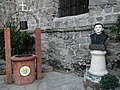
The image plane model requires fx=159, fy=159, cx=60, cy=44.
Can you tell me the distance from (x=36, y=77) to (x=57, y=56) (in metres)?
0.84

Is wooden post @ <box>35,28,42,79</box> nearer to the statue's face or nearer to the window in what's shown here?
the window

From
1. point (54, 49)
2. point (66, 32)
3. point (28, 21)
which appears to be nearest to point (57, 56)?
point (54, 49)

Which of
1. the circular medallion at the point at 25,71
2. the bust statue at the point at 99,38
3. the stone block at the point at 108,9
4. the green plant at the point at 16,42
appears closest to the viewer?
the bust statue at the point at 99,38

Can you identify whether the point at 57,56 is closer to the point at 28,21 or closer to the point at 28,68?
the point at 28,68

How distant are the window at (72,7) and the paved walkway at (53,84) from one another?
1590 mm

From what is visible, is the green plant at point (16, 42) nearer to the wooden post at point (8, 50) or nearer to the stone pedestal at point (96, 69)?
the wooden post at point (8, 50)

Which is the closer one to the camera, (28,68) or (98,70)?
(98,70)

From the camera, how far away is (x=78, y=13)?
389cm

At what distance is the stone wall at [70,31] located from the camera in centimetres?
313

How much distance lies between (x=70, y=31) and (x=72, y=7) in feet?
2.23

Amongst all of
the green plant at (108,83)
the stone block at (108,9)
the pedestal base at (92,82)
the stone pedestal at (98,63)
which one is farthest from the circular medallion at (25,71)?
the stone block at (108,9)

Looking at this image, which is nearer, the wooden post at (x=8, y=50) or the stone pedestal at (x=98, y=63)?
the stone pedestal at (x=98, y=63)

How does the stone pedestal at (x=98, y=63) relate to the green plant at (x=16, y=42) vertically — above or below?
below

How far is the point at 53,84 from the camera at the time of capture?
3.30 meters
